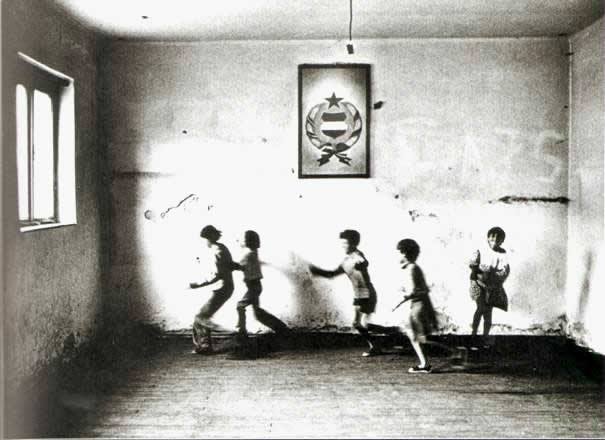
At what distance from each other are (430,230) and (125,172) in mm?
2805

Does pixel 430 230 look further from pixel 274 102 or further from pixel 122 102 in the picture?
pixel 122 102

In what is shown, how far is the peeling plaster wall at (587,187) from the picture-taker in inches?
212

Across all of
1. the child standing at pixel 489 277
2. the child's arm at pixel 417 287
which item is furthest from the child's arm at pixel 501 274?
the child's arm at pixel 417 287

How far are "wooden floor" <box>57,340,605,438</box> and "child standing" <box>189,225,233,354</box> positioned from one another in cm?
24

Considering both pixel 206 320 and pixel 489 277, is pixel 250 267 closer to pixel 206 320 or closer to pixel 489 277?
pixel 206 320

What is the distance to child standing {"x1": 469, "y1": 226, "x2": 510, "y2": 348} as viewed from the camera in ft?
19.6

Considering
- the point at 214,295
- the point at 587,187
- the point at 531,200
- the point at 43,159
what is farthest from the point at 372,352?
the point at 43,159

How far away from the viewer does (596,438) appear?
12.5ft

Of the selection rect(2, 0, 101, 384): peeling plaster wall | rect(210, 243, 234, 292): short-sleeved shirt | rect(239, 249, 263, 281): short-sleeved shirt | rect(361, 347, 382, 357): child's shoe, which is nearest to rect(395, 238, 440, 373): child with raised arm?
rect(361, 347, 382, 357): child's shoe

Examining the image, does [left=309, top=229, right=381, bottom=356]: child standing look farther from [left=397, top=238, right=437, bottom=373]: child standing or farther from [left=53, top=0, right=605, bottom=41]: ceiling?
[left=53, top=0, right=605, bottom=41]: ceiling

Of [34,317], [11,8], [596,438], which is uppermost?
[11,8]

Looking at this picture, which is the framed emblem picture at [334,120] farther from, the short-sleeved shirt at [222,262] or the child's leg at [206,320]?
the child's leg at [206,320]

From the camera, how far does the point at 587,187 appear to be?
565cm

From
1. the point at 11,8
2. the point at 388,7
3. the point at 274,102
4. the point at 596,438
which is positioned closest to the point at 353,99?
the point at 274,102
